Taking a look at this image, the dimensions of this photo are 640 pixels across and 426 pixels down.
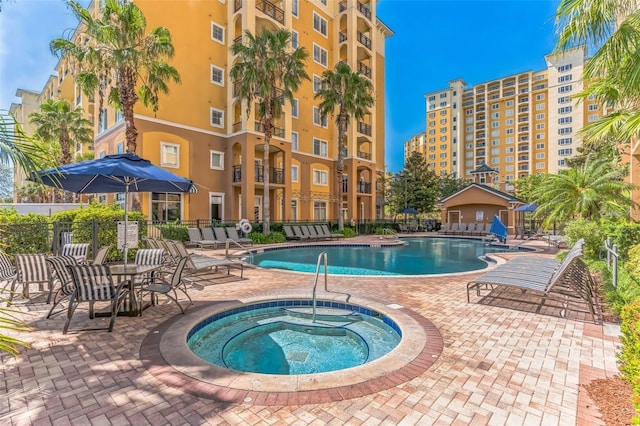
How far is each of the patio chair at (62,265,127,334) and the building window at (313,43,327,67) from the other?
90.3 feet

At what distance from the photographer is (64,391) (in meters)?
2.85

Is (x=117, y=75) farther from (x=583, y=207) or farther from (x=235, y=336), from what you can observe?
(x=583, y=207)

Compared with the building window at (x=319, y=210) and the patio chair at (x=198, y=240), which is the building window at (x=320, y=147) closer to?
the building window at (x=319, y=210)

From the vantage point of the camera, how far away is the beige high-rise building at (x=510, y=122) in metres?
57.4

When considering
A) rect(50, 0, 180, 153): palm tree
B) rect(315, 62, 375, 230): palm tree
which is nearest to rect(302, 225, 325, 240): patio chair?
rect(315, 62, 375, 230): palm tree

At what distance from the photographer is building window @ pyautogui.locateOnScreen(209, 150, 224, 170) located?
21044mm

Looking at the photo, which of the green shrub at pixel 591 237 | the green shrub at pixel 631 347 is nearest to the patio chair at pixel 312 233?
the green shrub at pixel 591 237

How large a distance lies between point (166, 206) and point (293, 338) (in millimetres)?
17023

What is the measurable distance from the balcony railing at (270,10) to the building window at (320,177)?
1166 centimetres

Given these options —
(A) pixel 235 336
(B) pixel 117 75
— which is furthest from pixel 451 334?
(B) pixel 117 75

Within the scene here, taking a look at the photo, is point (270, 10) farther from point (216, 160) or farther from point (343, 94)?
point (216, 160)

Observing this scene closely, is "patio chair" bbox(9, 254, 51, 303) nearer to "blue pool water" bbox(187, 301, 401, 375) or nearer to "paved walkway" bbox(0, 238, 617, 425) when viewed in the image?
"paved walkway" bbox(0, 238, 617, 425)

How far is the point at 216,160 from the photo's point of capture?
840 inches

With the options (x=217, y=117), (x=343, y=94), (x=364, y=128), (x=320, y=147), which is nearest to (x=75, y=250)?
(x=217, y=117)
